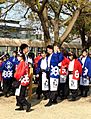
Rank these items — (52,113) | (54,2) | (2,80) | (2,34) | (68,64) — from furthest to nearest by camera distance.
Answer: (2,34) → (54,2) → (2,80) → (68,64) → (52,113)

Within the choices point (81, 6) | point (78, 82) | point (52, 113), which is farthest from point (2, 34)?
point (52, 113)

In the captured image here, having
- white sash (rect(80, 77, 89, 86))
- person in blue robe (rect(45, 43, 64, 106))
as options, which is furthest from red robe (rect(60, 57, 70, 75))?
white sash (rect(80, 77, 89, 86))

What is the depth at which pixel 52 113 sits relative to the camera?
943 cm

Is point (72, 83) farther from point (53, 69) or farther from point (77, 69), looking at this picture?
point (53, 69)

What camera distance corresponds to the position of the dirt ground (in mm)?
9016

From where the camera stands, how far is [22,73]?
944cm

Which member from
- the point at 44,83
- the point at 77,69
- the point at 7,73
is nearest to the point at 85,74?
the point at 77,69

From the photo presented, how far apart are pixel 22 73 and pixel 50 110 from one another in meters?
1.44

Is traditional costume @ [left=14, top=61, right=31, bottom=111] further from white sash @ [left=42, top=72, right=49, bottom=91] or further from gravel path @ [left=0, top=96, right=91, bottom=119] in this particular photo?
white sash @ [left=42, top=72, right=49, bottom=91]

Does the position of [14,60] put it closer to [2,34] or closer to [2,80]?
[2,80]

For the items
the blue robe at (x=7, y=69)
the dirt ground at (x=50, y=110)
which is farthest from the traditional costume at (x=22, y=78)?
the blue robe at (x=7, y=69)

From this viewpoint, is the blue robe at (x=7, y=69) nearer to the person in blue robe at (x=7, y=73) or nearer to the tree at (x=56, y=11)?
the person in blue robe at (x=7, y=73)

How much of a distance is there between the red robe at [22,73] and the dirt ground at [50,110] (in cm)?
89

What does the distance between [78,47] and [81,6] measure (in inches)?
817
